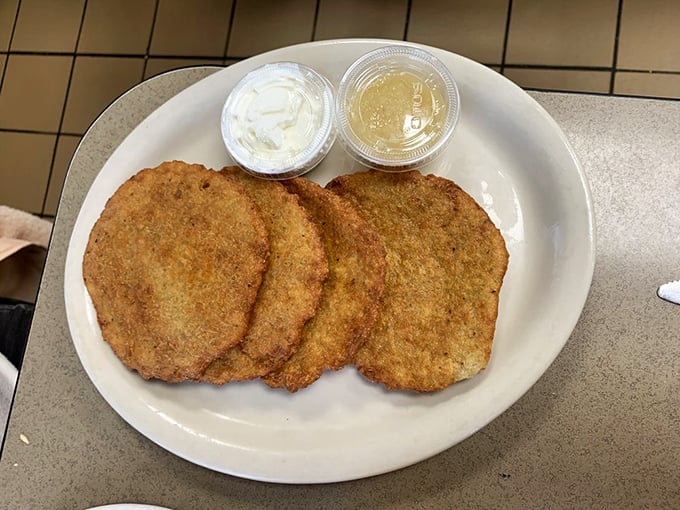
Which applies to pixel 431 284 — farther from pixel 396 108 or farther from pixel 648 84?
pixel 648 84

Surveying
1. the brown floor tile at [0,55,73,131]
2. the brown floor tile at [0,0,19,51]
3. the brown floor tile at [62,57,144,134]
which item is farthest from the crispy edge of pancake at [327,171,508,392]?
the brown floor tile at [0,0,19,51]

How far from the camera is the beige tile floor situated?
207cm

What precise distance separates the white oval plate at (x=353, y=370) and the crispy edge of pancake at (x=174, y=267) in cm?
8

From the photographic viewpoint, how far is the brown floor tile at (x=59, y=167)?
2.57 m

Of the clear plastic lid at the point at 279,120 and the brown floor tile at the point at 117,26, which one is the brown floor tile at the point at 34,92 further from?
the clear plastic lid at the point at 279,120

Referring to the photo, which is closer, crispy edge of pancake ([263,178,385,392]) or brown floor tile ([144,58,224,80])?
crispy edge of pancake ([263,178,385,392])

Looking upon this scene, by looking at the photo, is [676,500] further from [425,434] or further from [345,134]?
[345,134]

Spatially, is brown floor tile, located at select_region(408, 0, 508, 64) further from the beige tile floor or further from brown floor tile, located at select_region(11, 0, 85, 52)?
brown floor tile, located at select_region(11, 0, 85, 52)

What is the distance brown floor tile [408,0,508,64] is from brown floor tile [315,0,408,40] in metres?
0.05

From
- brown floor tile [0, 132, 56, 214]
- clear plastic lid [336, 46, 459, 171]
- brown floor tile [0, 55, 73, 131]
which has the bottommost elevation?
brown floor tile [0, 132, 56, 214]

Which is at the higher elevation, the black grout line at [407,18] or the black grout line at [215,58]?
the black grout line at [407,18]

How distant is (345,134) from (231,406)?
2.22 feet

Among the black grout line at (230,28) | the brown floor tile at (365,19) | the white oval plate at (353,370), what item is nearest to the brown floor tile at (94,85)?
the black grout line at (230,28)

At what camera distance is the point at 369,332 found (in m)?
1.39
